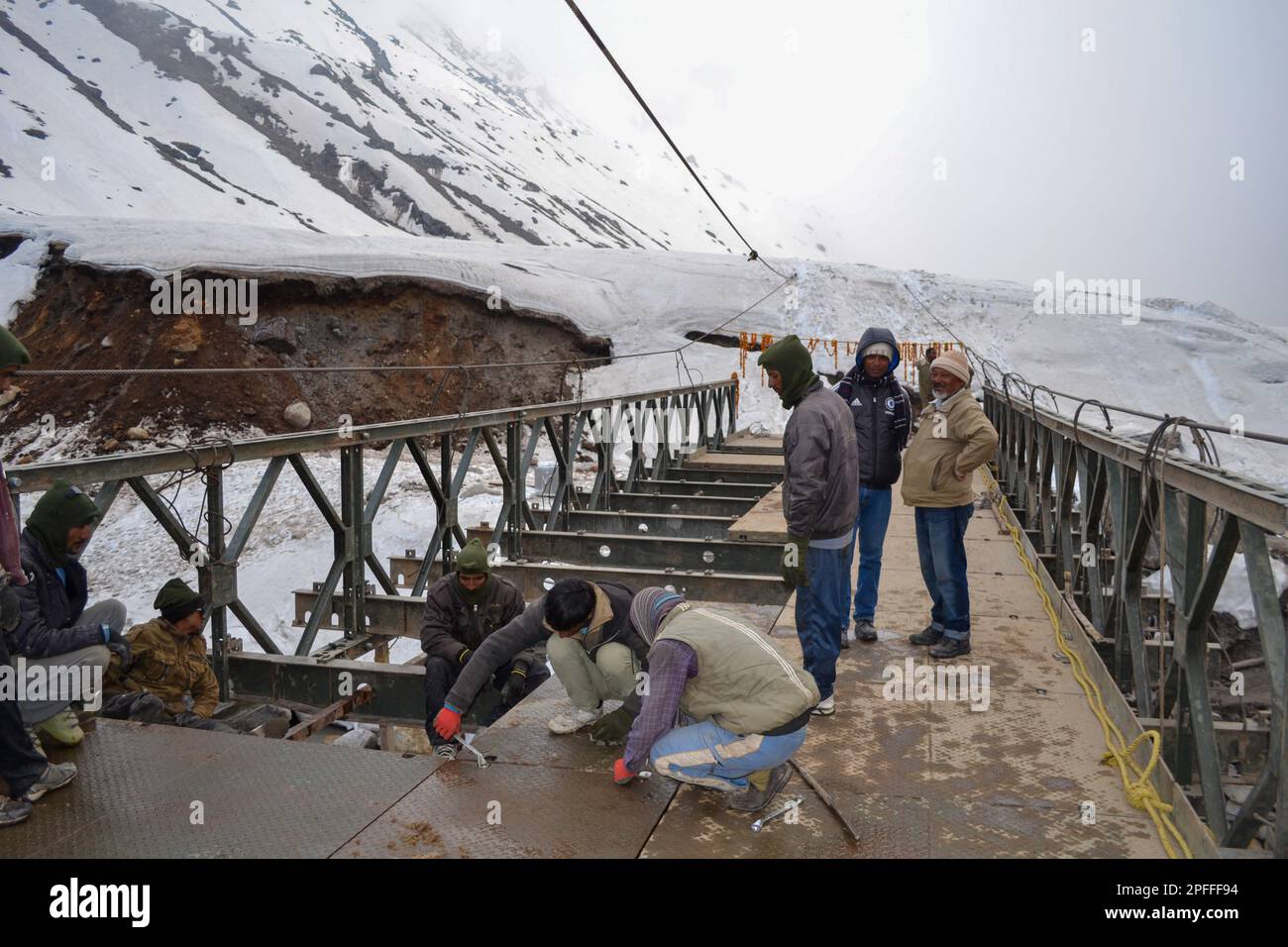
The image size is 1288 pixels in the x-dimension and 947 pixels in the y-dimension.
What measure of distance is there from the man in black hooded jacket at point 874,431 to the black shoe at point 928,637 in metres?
0.22

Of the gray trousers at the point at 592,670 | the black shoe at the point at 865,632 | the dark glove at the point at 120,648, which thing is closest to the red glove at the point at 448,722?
the gray trousers at the point at 592,670

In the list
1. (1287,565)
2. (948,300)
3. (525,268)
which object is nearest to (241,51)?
(525,268)

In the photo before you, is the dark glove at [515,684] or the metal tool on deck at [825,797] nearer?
the metal tool on deck at [825,797]

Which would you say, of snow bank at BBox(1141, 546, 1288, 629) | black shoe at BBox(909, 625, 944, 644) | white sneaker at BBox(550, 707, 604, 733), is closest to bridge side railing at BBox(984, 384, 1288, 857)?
black shoe at BBox(909, 625, 944, 644)

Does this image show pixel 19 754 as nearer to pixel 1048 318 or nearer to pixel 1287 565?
pixel 1287 565

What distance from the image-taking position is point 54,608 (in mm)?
3668

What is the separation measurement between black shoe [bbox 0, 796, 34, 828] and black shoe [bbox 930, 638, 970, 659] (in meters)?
3.84

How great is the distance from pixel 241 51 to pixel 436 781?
263ft

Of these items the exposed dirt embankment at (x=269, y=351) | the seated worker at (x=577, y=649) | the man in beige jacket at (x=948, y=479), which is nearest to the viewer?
the seated worker at (x=577, y=649)

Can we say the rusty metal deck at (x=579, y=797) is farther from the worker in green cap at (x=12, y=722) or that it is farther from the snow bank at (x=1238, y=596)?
the snow bank at (x=1238, y=596)

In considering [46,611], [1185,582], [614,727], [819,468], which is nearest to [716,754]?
[614,727]

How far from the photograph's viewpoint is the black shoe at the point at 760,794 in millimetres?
3006

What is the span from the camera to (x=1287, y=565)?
32.5 ft

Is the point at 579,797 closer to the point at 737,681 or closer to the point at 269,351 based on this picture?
the point at 737,681
